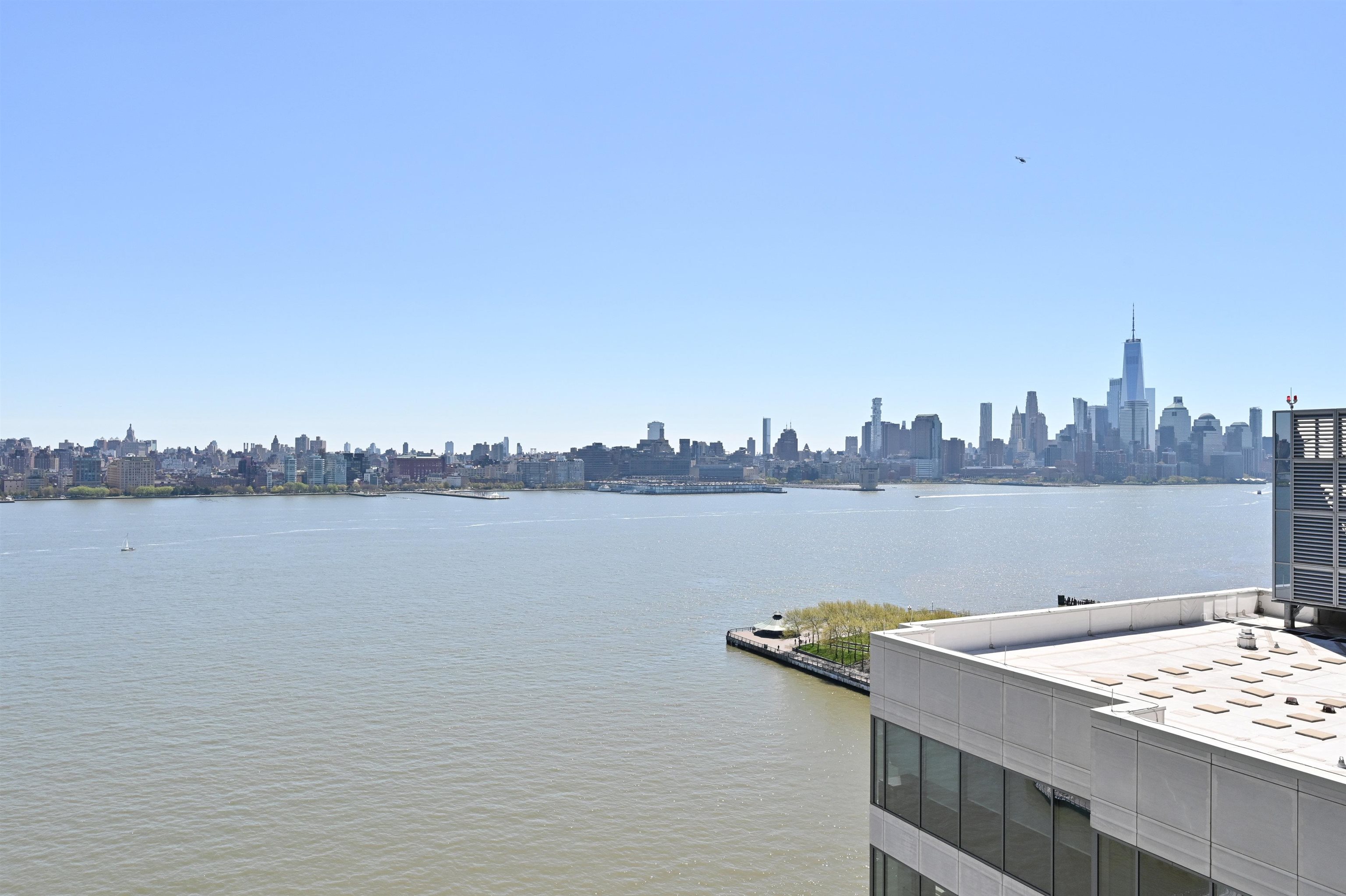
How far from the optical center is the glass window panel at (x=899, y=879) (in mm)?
14742

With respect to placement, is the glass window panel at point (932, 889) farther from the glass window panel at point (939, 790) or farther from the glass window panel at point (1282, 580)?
the glass window panel at point (1282, 580)

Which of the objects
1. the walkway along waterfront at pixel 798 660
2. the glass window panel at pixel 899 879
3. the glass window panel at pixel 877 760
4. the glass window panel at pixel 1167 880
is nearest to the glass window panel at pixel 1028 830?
the glass window panel at pixel 1167 880

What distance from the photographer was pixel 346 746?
40.3m

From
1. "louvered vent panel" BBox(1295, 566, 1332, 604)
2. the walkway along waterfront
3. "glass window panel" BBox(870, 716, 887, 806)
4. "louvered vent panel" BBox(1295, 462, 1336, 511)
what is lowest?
the walkway along waterfront

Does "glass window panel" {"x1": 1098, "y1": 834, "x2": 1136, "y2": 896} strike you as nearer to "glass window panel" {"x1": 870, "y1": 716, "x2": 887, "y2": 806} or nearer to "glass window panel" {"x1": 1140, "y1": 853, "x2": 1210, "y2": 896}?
"glass window panel" {"x1": 1140, "y1": 853, "x2": 1210, "y2": 896}

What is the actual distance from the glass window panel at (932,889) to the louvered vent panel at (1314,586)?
10.1m

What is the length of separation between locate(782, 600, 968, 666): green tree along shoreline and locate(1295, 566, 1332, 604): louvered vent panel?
1467 inches

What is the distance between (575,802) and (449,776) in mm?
5980

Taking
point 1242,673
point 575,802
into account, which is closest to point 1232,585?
point 575,802

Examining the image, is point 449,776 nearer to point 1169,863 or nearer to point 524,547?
point 1169,863

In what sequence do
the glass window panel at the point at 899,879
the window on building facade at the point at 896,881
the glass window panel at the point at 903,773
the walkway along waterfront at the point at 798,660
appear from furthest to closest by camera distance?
the walkway along waterfront at the point at 798,660
the glass window panel at the point at 899,879
the glass window panel at the point at 903,773
the window on building facade at the point at 896,881

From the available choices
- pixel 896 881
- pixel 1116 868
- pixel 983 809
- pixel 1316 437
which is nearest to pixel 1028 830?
pixel 983 809

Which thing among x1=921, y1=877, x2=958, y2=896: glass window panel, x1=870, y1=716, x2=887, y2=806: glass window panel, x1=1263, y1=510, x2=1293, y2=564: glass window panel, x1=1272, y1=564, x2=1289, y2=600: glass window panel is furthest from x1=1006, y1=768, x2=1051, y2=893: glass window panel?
x1=1263, y1=510, x2=1293, y2=564: glass window panel

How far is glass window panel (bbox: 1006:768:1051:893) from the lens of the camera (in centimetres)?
1218
